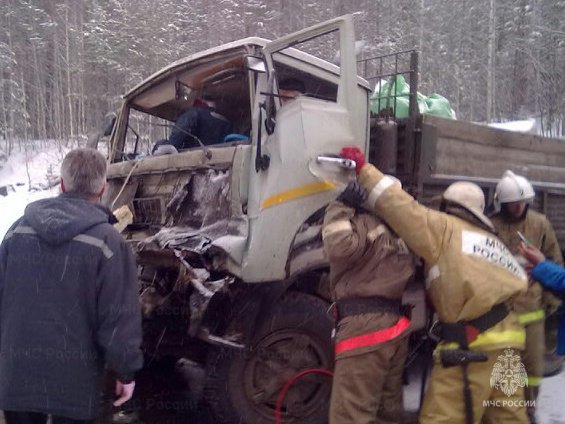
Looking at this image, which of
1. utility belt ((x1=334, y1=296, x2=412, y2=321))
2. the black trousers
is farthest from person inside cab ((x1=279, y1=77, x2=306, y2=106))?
the black trousers

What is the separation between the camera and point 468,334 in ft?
9.11

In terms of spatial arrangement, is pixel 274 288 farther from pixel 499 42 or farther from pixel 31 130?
pixel 31 130

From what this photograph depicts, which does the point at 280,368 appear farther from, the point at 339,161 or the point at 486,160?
the point at 486,160

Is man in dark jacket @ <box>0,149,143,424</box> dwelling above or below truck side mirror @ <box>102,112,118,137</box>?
below

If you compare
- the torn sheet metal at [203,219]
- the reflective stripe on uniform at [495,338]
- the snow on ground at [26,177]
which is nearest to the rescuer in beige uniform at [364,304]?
the reflective stripe on uniform at [495,338]

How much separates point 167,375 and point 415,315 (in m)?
2.94

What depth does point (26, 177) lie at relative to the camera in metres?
26.3

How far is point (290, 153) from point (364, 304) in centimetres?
122

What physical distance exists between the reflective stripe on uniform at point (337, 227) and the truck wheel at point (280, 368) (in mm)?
1125

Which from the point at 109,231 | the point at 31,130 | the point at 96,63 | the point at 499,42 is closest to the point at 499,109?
the point at 499,42

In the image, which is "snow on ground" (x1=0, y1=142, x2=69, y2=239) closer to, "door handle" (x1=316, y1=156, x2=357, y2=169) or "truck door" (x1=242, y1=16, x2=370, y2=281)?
"truck door" (x1=242, y1=16, x2=370, y2=281)

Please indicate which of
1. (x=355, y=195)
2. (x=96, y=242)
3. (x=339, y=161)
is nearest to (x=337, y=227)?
(x=355, y=195)

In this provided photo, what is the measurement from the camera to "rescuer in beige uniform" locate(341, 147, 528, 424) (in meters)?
2.73

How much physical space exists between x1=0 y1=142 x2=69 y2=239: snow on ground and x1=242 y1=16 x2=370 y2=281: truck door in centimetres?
1627
